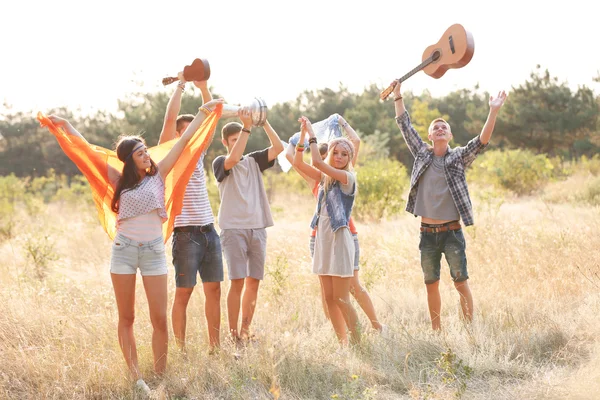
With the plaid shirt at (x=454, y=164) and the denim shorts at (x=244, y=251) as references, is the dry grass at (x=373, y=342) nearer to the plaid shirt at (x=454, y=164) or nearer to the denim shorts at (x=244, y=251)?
the denim shorts at (x=244, y=251)

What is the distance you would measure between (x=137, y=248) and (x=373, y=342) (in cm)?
184

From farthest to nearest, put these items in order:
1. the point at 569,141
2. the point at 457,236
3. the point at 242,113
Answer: the point at 569,141 → the point at 457,236 → the point at 242,113

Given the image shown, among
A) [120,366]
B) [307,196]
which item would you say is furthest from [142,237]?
[307,196]

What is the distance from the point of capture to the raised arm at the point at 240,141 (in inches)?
182

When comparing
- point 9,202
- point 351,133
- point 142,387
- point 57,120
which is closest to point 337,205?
point 351,133

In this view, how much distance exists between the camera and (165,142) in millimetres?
4625

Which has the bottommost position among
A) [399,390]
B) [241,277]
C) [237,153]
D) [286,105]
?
[399,390]

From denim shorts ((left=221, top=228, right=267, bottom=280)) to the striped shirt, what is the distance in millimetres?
257

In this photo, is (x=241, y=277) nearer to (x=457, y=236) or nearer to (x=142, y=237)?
(x=142, y=237)

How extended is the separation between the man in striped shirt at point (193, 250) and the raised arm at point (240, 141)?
234mm

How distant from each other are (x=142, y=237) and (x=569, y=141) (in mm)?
32858

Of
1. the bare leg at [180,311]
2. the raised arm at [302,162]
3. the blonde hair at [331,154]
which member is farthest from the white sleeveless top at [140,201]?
the blonde hair at [331,154]

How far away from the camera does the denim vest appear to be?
450 cm

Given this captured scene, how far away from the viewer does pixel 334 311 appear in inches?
183
